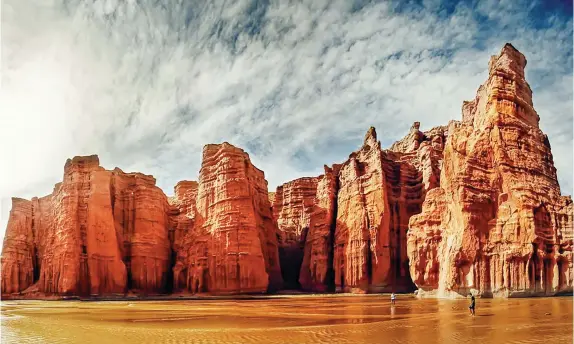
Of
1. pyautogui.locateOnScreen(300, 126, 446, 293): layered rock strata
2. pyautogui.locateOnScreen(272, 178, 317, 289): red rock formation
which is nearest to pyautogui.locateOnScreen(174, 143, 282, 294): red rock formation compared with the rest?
pyautogui.locateOnScreen(300, 126, 446, 293): layered rock strata

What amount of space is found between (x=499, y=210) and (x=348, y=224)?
2769cm

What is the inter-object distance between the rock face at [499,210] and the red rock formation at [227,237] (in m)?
22.6

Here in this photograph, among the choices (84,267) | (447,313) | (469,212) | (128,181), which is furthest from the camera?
(128,181)

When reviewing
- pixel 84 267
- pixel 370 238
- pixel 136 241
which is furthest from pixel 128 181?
pixel 370 238

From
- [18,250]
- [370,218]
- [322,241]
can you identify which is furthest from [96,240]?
[370,218]

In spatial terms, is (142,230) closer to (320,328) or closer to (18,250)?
(18,250)

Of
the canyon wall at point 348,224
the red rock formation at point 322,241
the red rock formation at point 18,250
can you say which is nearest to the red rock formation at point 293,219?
the canyon wall at point 348,224

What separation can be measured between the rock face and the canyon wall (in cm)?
10

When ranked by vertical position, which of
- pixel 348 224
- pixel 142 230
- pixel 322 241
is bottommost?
pixel 322 241

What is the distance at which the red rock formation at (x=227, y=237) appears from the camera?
58.2 m

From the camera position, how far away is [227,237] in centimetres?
5959

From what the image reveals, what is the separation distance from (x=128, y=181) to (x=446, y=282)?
48.3 meters

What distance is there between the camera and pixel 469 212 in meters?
36.6

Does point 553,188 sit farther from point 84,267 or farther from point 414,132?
point 84,267
